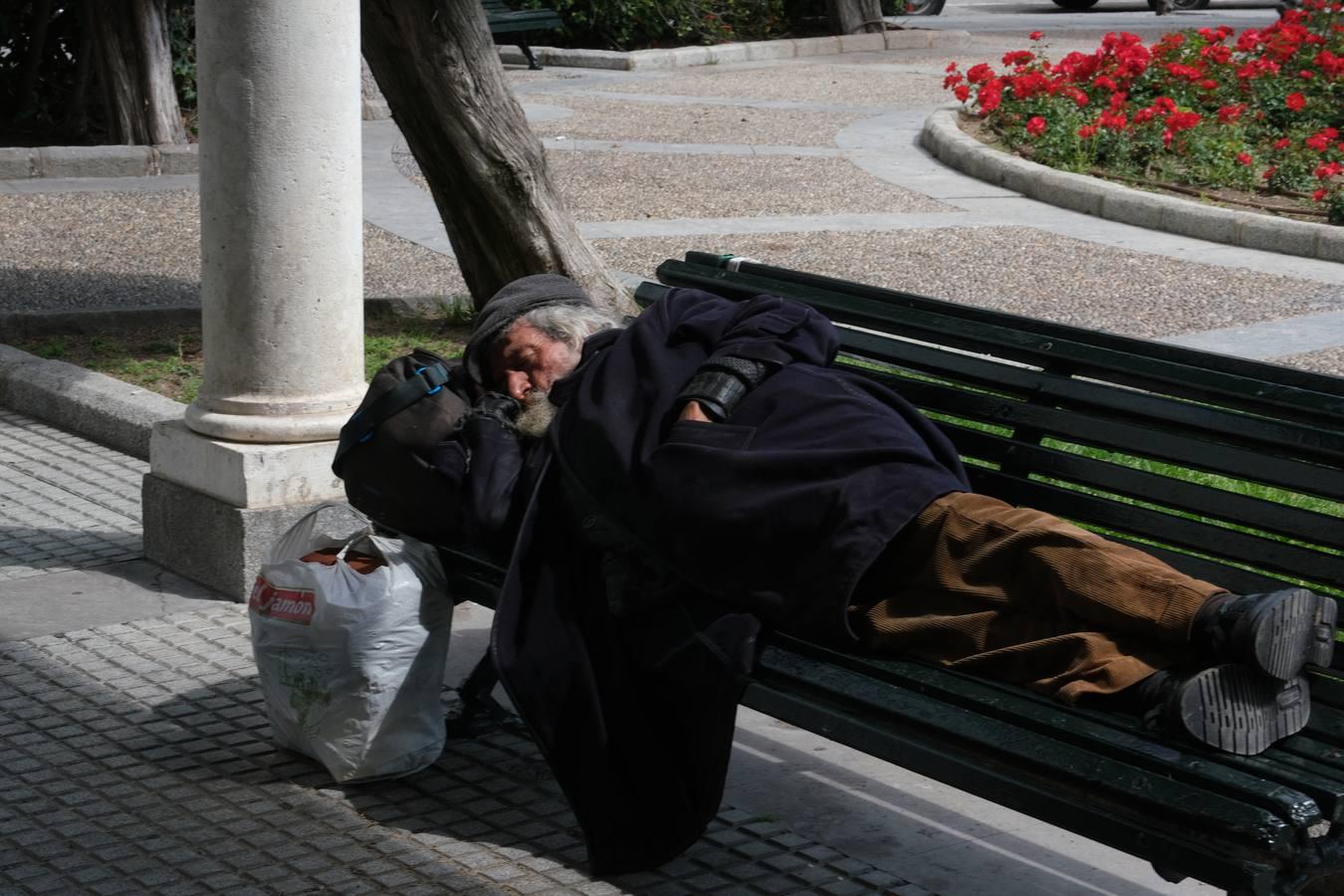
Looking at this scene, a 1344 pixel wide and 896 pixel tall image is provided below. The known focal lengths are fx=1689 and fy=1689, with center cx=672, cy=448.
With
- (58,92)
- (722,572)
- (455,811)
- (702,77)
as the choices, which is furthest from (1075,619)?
(702,77)

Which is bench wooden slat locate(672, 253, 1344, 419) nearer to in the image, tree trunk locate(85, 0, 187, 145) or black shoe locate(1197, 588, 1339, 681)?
black shoe locate(1197, 588, 1339, 681)

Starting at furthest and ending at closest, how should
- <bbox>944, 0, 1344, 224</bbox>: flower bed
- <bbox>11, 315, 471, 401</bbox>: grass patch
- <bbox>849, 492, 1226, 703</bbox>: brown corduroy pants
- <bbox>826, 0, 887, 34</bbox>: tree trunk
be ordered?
<bbox>826, 0, 887, 34</bbox>: tree trunk < <bbox>944, 0, 1344, 224</bbox>: flower bed < <bbox>11, 315, 471, 401</bbox>: grass patch < <bbox>849, 492, 1226, 703</bbox>: brown corduroy pants

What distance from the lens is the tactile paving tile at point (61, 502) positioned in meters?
4.86

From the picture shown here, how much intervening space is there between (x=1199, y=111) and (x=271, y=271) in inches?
355

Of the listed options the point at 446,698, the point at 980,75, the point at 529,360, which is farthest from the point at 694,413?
the point at 980,75

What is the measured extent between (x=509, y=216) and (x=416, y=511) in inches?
120

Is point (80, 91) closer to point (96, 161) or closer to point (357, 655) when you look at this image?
point (96, 161)

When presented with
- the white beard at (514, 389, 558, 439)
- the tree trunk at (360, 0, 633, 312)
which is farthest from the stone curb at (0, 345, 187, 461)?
the white beard at (514, 389, 558, 439)

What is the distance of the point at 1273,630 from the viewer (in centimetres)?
247

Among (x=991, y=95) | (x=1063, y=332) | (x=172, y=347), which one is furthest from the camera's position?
(x=991, y=95)

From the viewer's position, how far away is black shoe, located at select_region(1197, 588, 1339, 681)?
2465mm

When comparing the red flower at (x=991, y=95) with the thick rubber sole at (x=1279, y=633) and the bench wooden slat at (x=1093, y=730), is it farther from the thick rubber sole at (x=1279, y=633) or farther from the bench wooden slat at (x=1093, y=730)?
the thick rubber sole at (x=1279, y=633)

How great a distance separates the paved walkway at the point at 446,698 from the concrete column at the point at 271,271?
0.31 metres

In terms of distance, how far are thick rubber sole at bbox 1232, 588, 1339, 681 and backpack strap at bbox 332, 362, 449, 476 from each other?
179 cm
